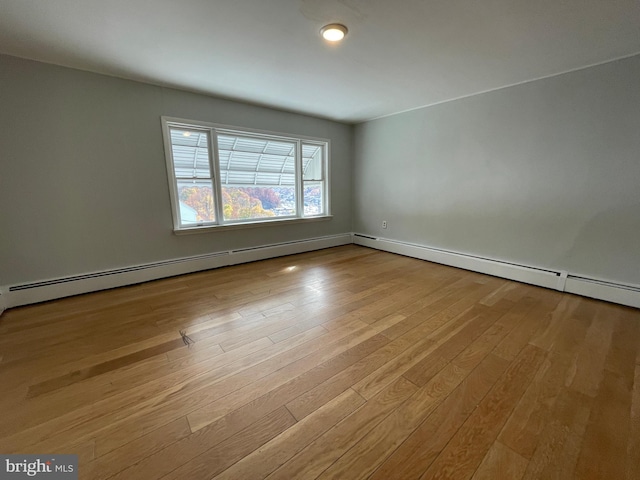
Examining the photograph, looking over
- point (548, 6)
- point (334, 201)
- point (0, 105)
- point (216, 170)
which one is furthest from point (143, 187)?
point (548, 6)

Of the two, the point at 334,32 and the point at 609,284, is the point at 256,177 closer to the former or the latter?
the point at 334,32

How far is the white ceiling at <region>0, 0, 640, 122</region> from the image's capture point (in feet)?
5.80

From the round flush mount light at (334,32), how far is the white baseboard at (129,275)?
2.98 metres

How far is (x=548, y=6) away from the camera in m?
1.75

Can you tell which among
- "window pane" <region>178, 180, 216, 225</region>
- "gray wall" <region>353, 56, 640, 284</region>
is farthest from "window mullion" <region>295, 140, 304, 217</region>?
"gray wall" <region>353, 56, 640, 284</region>

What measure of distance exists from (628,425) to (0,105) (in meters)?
5.13

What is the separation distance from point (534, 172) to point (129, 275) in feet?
16.5

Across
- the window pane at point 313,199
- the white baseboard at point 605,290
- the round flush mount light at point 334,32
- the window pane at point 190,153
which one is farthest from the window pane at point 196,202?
the white baseboard at point 605,290

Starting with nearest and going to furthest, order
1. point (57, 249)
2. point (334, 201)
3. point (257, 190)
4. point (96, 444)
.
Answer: point (96, 444) → point (57, 249) → point (257, 190) → point (334, 201)

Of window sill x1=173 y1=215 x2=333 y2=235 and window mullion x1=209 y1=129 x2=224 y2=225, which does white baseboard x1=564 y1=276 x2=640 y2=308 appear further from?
window mullion x1=209 y1=129 x2=224 y2=225

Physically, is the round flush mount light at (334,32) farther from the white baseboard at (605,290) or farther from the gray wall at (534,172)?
the white baseboard at (605,290)

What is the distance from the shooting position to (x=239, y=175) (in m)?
3.94

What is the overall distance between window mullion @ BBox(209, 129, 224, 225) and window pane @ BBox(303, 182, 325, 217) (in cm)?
157

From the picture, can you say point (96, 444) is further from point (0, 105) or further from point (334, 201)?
point (334, 201)
